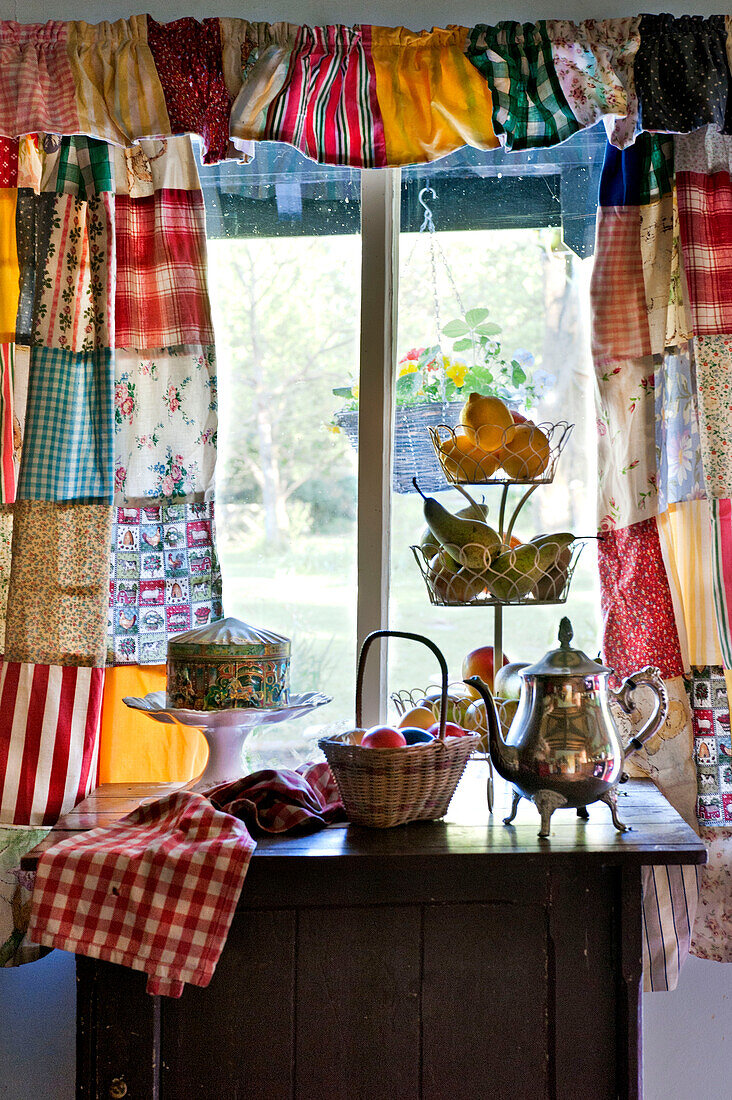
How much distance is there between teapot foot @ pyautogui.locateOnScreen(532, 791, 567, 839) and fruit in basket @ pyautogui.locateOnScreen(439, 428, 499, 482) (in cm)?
52

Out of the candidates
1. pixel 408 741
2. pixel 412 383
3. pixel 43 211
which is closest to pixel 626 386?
pixel 412 383

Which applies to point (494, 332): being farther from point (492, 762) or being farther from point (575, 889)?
point (575, 889)

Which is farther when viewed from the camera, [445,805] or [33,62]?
[33,62]

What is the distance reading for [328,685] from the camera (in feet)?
6.17

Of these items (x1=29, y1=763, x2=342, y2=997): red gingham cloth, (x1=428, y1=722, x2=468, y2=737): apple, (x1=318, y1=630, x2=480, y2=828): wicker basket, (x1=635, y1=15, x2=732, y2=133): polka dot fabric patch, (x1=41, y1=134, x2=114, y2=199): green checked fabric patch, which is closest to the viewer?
(x1=29, y1=763, x2=342, y2=997): red gingham cloth

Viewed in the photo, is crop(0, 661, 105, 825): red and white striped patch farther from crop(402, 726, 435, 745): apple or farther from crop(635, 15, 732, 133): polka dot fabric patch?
crop(635, 15, 732, 133): polka dot fabric patch

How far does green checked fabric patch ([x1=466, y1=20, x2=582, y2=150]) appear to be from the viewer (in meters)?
1.64

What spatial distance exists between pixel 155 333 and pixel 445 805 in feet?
3.31

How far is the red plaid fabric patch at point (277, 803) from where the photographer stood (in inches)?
56.4

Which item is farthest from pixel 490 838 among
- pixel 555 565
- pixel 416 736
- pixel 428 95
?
pixel 428 95

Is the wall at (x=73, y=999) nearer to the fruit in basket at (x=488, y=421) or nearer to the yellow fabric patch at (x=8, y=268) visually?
the yellow fabric patch at (x=8, y=268)

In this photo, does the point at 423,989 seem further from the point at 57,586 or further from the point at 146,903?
the point at 57,586

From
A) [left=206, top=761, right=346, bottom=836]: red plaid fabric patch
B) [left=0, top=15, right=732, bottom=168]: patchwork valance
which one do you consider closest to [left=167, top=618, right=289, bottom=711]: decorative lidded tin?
[left=206, top=761, right=346, bottom=836]: red plaid fabric patch

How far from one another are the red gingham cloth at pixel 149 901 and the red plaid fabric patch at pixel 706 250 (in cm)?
119
